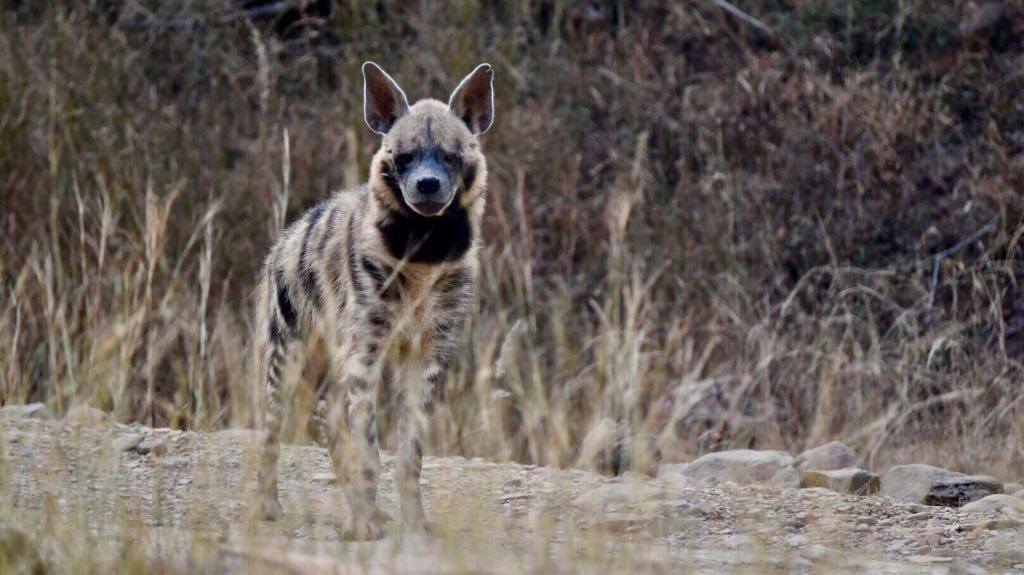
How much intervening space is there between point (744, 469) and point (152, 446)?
7.48 ft

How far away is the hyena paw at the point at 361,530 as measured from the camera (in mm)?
4152

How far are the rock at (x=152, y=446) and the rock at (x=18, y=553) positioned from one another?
214 centimetres

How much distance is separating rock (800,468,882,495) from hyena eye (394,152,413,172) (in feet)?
6.13

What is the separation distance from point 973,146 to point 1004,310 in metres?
1.25

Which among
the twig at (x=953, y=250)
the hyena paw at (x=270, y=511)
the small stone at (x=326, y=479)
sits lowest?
the small stone at (x=326, y=479)

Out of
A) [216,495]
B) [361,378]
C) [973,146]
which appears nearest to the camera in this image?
[216,495]

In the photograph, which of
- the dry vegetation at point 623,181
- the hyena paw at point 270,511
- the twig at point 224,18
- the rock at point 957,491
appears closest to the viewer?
the hyena paw at point 270,511

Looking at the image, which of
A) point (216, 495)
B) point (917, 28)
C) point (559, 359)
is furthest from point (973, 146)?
point (216, 495)

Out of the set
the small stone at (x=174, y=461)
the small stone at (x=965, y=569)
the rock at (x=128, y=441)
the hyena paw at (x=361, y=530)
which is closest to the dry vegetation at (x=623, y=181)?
the rock at (x=128, y=441)

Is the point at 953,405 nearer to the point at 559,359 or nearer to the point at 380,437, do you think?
the point at 559,359

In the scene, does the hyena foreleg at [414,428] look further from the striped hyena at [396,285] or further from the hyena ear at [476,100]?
the hyena ear at [476,100]

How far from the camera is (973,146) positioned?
28.8 ft

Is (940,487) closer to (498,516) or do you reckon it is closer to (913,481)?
(913,481)

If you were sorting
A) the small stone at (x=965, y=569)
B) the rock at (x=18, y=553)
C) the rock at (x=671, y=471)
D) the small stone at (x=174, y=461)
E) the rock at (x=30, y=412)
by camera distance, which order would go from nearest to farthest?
the rock at (x=18, y=553)
the small stone at (x=965, y=569)
the small stone at (x=174, y=461)
the rock at (x=671, y=471)
the rock at (x=30, y=412)
